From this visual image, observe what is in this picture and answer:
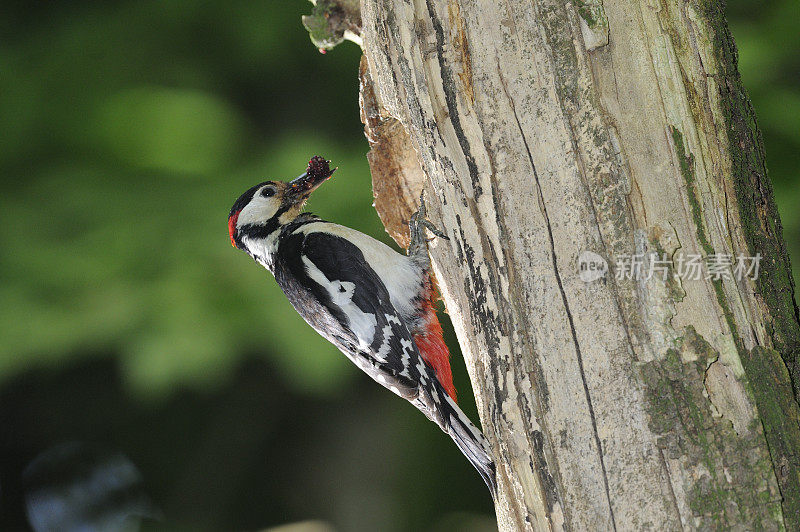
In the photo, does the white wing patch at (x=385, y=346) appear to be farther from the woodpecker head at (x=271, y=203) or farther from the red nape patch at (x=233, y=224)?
the red nape patch at (x=233, y=224)

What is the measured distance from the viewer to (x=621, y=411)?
1257mm

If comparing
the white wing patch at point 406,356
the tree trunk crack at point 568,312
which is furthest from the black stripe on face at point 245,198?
the tree trunk crack at point 568,312

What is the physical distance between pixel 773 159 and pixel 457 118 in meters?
1.79

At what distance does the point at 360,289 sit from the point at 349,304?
0.06m

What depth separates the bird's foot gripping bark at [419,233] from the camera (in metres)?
1.94

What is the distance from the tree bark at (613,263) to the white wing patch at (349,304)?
0.85m

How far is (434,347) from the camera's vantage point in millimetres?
2352

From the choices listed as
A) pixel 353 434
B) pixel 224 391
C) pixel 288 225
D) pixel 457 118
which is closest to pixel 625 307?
pixel 457 118

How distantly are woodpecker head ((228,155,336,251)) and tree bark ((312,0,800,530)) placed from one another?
3.67 feet

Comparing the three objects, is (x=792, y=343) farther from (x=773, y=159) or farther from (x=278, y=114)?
(x=278, y=114)

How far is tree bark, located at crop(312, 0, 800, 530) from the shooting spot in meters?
1.23

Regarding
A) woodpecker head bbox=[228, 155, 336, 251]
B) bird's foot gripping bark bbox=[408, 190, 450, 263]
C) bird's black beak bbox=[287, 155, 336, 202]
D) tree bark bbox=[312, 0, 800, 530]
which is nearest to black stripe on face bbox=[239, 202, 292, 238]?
woodpecker head bbox=[228, 155, 336, 251]

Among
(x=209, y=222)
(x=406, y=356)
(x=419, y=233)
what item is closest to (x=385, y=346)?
(x=406, y=356)

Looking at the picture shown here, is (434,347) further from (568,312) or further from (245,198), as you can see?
(568,312)
